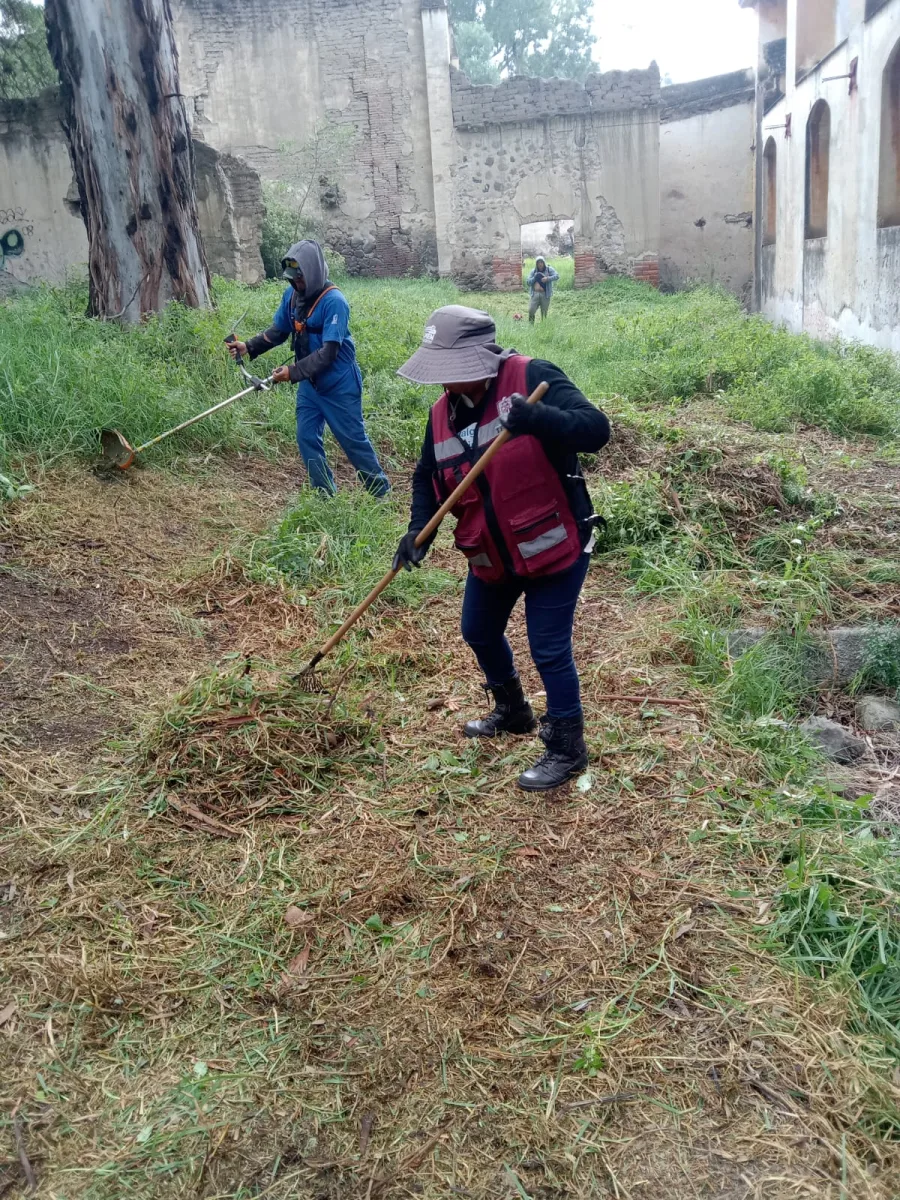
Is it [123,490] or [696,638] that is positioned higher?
[123,490]

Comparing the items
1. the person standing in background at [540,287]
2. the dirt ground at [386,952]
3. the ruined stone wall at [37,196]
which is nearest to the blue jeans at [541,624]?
the dirt ground at [386,952]

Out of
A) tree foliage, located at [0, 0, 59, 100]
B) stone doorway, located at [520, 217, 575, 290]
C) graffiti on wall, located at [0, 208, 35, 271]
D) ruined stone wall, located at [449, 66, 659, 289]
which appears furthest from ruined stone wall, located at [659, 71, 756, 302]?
graffiti on wall, located at [0, 208, 35, 271]

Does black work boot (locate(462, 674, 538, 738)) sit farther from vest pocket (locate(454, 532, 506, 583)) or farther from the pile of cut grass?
vest pocket (locate(454, 532, 506, 583))

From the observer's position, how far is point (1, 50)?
1530 centimetres

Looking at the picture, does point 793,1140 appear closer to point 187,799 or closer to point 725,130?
point 187,799

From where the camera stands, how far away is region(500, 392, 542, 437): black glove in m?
2.84

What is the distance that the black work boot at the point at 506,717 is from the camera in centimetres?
369

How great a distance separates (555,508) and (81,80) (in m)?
6.85

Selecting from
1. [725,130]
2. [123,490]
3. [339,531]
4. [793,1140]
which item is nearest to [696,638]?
[339,531]

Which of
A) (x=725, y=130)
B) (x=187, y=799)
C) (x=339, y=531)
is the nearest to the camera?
(x=187, y=799)

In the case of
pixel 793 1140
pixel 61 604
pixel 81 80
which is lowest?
pixel 793 1140

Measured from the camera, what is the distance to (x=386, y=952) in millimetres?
2662

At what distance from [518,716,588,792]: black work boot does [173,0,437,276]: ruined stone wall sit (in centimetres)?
1897

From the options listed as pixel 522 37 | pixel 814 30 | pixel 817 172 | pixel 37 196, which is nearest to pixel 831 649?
pixel 817 172
